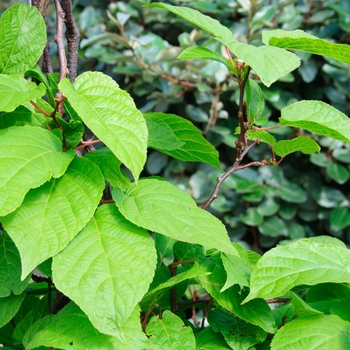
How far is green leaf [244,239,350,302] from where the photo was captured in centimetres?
76

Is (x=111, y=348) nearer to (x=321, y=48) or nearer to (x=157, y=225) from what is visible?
(x=157, y=225)

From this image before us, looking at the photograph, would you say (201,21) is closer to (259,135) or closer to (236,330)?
(259,135)

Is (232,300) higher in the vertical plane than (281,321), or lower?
higher

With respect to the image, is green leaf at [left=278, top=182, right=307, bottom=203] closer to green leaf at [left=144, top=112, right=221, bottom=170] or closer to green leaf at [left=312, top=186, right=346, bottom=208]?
green leaf at [left=312, top=186, right=346, bottom=208]

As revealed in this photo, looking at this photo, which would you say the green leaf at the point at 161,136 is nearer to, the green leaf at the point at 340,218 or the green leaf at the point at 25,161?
the green leaf at the point at 25,161

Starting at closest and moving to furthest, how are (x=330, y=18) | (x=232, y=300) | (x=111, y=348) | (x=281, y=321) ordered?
(x=111, y=348), (x=232, y=300), (x=281, y=321), (x=330, y=18)

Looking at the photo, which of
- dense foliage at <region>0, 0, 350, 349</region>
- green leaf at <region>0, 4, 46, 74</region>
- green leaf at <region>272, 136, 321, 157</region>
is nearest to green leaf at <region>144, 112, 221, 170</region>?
dense foliage at <region>0, 0, 350, 349</region>

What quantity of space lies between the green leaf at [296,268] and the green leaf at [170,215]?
0.08m

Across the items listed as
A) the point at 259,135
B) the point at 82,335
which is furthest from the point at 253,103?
the point at 82,335

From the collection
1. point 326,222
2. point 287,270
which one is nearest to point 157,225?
point 287,270

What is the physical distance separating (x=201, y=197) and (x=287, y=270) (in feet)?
6.30

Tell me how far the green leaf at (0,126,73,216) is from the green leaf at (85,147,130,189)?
0.05 metres

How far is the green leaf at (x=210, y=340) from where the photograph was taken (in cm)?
84

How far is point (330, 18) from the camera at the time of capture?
2822 mm
